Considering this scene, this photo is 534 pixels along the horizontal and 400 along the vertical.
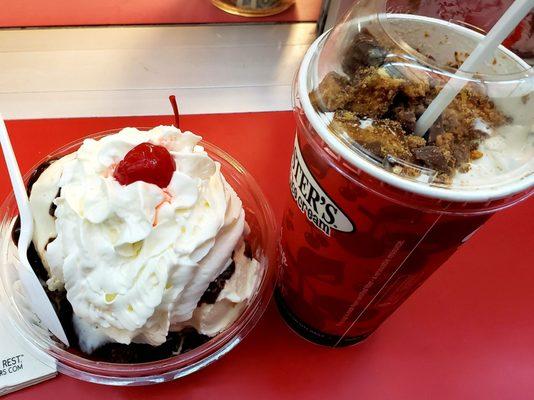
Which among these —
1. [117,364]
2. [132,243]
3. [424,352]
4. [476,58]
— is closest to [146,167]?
[132,243]

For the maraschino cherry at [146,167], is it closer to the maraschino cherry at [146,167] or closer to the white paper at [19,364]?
the maraschino cherry at [146,167]

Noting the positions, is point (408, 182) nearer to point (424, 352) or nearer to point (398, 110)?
point (398, 110)

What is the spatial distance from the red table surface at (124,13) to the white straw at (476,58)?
3.34 feet

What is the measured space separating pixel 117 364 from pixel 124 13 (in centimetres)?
106

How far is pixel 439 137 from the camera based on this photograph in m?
0.57

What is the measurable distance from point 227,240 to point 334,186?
241 mm

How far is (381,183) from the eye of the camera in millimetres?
540

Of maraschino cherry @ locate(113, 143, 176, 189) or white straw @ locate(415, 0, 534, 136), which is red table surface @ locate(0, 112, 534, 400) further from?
white straw @ locate(415, 0, 534, 136)

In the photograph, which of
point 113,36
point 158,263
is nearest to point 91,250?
point 158,263

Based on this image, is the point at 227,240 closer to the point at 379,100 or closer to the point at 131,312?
the point at 131,312

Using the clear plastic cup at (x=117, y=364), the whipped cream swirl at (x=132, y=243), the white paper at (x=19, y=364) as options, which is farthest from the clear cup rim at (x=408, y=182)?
the white paper at (x=19, y=364)

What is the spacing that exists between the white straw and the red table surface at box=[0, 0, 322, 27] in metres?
1.02

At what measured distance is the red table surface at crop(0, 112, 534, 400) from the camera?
83 cm

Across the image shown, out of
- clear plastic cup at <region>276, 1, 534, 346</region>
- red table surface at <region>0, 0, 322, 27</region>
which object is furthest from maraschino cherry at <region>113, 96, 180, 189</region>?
red table surface at <region>0, 0, 322, 27</region>
